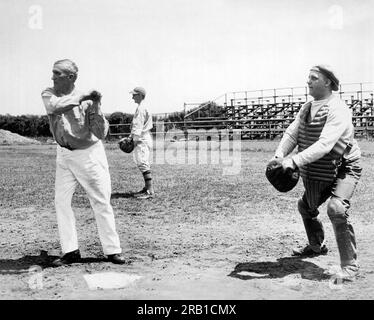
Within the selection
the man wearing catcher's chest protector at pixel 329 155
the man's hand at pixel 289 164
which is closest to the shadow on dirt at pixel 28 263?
the man's hand at pixel 289 164

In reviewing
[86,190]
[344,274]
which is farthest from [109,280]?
[344,274]

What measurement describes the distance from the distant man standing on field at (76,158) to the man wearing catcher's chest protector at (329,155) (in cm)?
191

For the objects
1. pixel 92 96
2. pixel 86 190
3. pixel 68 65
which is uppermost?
pixel 68 65

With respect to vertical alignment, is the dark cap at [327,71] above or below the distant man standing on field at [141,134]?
above

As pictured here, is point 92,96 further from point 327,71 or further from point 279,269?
point 279,269

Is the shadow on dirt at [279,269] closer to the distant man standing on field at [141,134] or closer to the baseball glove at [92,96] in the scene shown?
the baseball glove at [92,96]

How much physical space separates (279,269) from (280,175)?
1.00 m

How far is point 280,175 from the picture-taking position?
4832 mm

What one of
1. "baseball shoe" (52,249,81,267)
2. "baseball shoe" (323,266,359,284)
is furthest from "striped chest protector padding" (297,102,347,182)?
"baseball shoe" (52,249,81,267)

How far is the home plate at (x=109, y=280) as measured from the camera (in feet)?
14.9

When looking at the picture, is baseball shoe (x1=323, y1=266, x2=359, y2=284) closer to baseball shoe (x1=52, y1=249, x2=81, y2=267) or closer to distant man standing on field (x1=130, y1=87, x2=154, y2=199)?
baseball shoe (x1=52, y1=249, x2=81, y2=267)

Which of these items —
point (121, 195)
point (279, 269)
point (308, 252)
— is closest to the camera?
point (279, 269)
